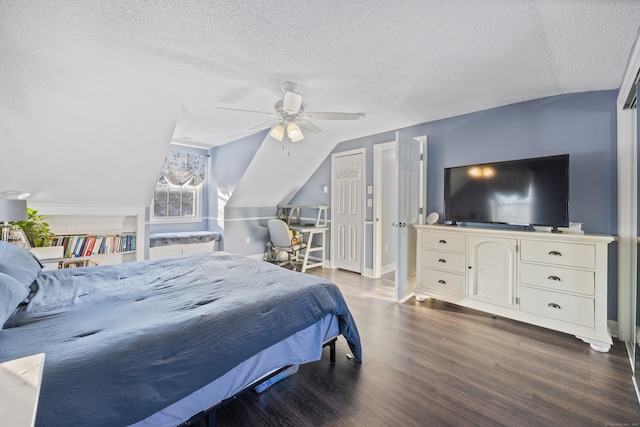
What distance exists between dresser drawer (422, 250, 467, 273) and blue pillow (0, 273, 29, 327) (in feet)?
10.9

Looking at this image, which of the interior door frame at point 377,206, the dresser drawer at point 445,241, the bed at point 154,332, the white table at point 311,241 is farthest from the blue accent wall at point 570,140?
the bed at point 154,332

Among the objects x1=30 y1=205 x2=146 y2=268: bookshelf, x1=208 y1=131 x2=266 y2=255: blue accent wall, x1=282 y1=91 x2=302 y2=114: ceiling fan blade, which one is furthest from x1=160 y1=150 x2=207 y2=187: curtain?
x1=282 y1=91 x2=302 y2=114: ceiling fan blade

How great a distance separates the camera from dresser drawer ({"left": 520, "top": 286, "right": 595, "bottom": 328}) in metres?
2.30

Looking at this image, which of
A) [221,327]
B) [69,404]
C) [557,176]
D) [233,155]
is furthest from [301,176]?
[69,404]

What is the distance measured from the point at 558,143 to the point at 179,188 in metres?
5.54

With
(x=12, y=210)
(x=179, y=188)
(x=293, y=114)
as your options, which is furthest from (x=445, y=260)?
(x=179, y=188)

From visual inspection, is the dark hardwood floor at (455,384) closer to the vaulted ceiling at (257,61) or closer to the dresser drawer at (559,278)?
the dresser drawer at (559,278)

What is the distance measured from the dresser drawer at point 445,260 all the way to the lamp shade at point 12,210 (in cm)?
389

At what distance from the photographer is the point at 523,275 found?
263cm

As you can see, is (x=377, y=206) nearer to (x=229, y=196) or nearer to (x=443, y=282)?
(x=443, y=282)

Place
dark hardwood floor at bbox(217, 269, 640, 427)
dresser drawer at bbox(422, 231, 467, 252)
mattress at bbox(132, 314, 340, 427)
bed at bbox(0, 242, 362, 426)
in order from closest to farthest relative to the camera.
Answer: bed at bbox(0, 242, 362, 426) < mattress at bbox(132, 314, 340, 427) < dark hardwood floor at bbox(217, 269, 640, 427) < dresser drawer at bbox(422, 231, 467, 252)

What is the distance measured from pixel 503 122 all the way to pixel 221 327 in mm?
3413

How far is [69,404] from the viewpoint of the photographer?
89 centimetres

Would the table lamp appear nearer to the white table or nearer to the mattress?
the mattress
